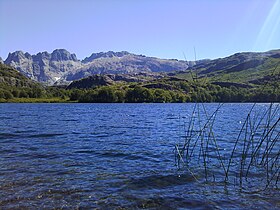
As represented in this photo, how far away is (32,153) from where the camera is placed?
19344 mm

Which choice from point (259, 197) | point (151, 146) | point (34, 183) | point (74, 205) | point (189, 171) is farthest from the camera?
point (151, 146)

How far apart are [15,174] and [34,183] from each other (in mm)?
2054

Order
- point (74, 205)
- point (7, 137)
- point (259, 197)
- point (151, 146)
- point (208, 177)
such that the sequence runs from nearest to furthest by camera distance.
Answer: point (74, 205)
point (259, 197)
point (208, 177)
point (151, 146)
point (7, 137)

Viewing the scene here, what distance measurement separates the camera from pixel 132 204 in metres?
10.2

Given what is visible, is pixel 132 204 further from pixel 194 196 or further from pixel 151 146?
pixel 151 146

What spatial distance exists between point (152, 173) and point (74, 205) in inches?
202

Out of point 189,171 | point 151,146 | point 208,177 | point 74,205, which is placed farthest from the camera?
point 151,146

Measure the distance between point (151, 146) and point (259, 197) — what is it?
1236cm

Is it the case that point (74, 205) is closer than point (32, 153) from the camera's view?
Yes

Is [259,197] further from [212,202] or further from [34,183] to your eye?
[34,183]

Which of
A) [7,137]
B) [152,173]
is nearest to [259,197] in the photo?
[152,173]

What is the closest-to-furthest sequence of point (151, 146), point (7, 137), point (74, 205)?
point (74, 205)
point (151, 146)
point (7, 137)

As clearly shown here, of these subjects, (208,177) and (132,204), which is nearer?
(132,204)

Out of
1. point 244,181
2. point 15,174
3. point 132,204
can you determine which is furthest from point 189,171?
point 15,174
